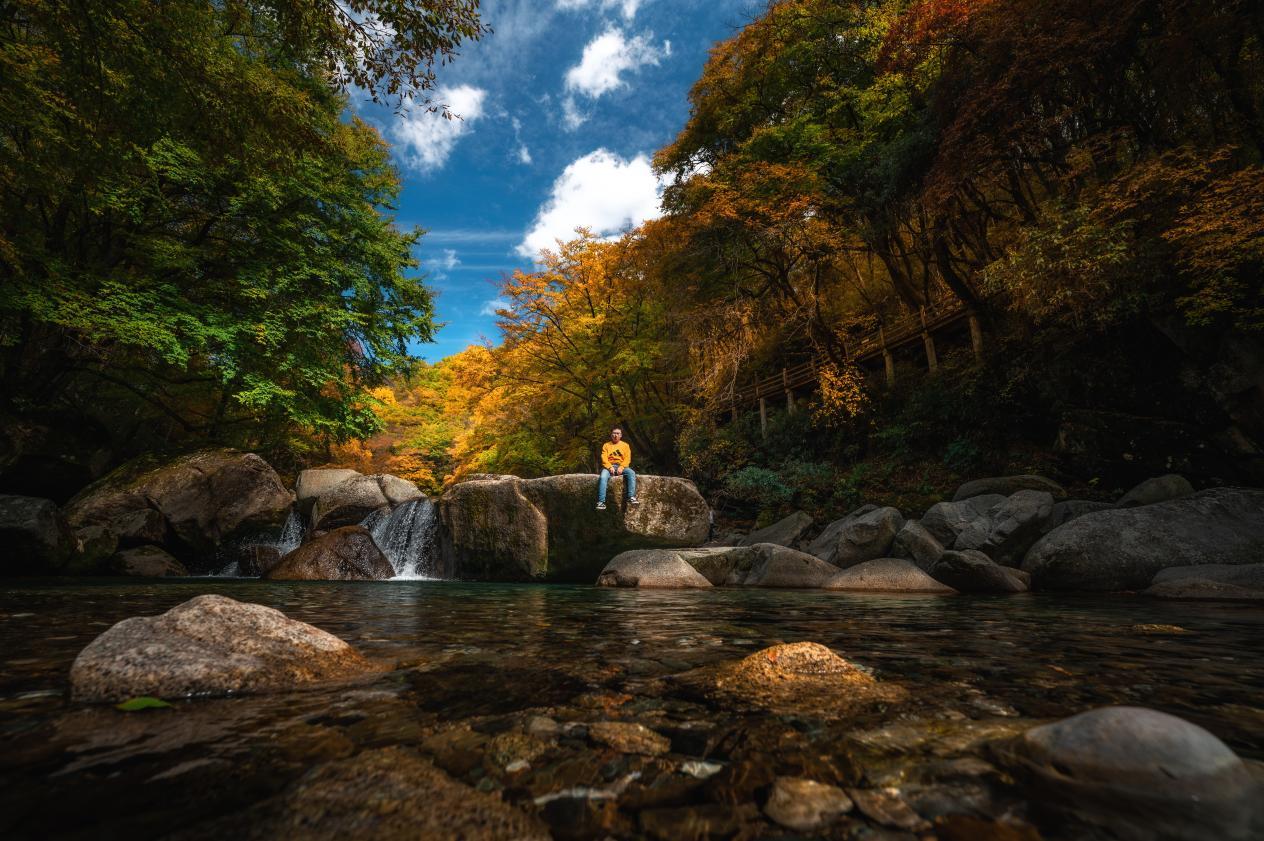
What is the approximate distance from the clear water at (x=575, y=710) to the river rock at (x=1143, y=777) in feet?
0.58

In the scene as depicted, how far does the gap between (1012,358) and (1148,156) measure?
16.7ft

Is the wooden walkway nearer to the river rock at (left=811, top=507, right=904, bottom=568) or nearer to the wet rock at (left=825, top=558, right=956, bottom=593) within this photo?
the river rock at (left=811, top=507, right=904, bottom=568)

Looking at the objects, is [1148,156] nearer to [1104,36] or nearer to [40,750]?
[1104,36]

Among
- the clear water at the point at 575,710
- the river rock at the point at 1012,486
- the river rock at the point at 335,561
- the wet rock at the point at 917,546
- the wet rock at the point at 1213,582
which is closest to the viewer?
the clear water at the point at 575,710

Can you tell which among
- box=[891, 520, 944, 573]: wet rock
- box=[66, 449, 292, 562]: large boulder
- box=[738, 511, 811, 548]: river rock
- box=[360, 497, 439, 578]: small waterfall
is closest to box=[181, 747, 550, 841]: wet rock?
box=[891, 520, 944, 573]: wet rock

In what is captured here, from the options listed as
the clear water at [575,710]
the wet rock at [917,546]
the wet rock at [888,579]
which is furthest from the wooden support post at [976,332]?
the clear water at [575,710]

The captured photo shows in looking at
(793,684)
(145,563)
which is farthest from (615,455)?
(145,563)

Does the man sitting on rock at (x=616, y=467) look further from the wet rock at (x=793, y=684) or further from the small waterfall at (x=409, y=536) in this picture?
the wet rock at (x=793, y=684)

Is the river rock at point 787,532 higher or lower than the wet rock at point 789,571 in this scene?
higher

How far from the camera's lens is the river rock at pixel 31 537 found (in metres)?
8.87

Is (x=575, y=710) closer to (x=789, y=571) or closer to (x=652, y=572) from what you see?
(x=652, y=572)

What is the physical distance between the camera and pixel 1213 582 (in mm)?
5613

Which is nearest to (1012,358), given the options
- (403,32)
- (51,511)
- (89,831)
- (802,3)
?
(802,3)

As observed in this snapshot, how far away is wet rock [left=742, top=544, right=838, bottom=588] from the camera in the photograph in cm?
861
